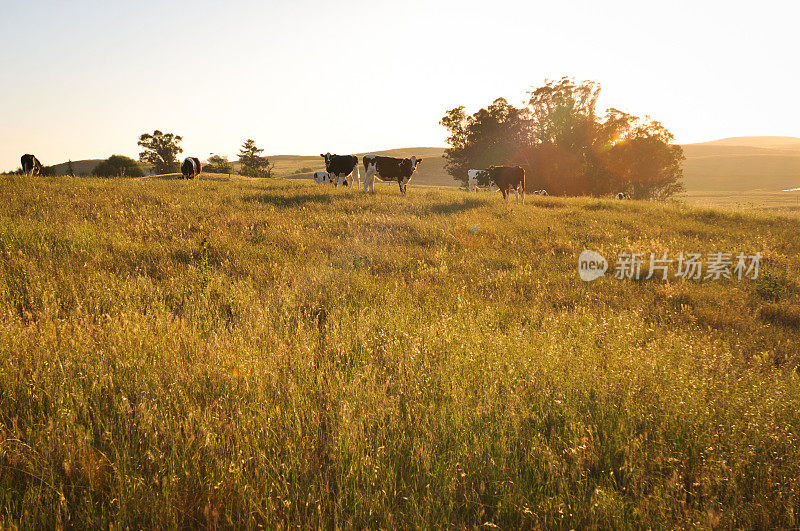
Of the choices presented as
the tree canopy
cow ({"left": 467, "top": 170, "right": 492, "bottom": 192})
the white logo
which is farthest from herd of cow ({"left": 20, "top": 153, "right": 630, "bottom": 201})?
the tree canopy

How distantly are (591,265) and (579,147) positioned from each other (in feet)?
109

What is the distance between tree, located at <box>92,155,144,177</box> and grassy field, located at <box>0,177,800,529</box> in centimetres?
4628

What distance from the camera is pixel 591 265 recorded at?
7.94m

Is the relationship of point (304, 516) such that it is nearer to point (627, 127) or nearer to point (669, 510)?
point (669, 510)

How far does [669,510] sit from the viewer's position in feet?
6.78

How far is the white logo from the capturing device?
24.0 ft

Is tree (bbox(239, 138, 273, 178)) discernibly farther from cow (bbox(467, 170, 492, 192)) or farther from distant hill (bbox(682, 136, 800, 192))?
distant hill (bbox(682, 136, 800, 192))

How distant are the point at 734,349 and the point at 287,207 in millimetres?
10921

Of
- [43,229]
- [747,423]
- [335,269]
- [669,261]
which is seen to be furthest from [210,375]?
[669,261]

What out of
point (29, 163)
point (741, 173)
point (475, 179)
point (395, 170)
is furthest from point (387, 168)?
point (741, 173)

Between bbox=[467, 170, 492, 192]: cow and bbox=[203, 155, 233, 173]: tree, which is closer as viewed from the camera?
bbox=[467, 170, 492, 192]: cow

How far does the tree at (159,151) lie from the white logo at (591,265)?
73.8 m

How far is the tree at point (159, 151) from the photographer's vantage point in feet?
222

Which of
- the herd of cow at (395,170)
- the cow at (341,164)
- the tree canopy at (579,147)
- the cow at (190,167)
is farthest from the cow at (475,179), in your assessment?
the cow at (190,167)
